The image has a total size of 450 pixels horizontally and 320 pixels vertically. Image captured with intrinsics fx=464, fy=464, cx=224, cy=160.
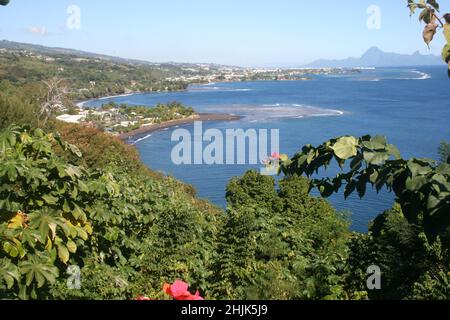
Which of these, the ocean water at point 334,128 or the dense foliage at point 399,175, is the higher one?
the dense foliage at point 399,175

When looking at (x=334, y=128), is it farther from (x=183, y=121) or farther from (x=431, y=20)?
(x=431, y=20)

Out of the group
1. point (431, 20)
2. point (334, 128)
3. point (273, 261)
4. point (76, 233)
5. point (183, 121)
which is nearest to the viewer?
point (431, 20)

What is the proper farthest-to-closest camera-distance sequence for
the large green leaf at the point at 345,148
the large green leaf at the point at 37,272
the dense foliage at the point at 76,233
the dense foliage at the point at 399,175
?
the dense foliage at the point at 76,233 → the large green leaf at the point at 37,272 → the large green leaf at the point at 345,148 → the dense foliage at the point at 399,175

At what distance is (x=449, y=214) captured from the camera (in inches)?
65.7

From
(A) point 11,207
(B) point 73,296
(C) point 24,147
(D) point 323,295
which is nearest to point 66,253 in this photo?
(A) point 11,207

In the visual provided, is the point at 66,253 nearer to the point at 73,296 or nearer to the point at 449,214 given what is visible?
the point at 73,296

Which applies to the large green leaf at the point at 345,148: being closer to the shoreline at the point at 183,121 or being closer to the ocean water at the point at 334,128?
the ocean water at the point at 334,128

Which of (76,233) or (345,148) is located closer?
(345,148)

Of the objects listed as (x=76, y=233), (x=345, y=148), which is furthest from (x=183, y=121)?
(x=345, y=148)

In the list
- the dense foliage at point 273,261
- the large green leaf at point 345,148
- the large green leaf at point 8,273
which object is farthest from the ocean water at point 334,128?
the large green leaf at point 8,273

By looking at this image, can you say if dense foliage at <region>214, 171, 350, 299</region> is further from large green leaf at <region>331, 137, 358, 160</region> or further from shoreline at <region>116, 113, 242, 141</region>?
shoreline at <region>116, 113, 242, 141</region>

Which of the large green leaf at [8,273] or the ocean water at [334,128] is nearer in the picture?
the large green leaf at [8,273]
